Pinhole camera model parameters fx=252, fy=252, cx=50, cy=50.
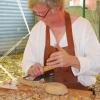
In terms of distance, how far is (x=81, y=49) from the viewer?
1.91m

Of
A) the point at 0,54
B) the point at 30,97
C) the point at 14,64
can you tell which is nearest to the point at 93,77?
the point at 30,97

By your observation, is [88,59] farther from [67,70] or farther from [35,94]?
[35,94]

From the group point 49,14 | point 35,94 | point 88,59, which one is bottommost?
point 35,94

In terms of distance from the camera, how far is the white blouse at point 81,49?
1.80m

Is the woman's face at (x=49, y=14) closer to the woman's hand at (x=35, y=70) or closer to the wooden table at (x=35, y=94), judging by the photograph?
the woman's hand at (x=35, y=70)

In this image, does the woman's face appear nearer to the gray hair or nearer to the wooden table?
the gray hair

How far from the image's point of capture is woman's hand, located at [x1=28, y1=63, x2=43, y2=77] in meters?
1.80

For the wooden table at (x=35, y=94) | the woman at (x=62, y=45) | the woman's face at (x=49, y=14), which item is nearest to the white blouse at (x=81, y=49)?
the woman at (x=62, y=45)

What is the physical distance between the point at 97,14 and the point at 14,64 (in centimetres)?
260

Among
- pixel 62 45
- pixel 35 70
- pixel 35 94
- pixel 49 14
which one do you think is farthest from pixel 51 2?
pixel 35 94

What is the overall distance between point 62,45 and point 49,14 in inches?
11.1

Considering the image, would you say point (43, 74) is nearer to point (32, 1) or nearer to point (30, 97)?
point (30, 97)

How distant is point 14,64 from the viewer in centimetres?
592

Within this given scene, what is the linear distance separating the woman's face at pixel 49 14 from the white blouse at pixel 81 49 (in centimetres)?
10
